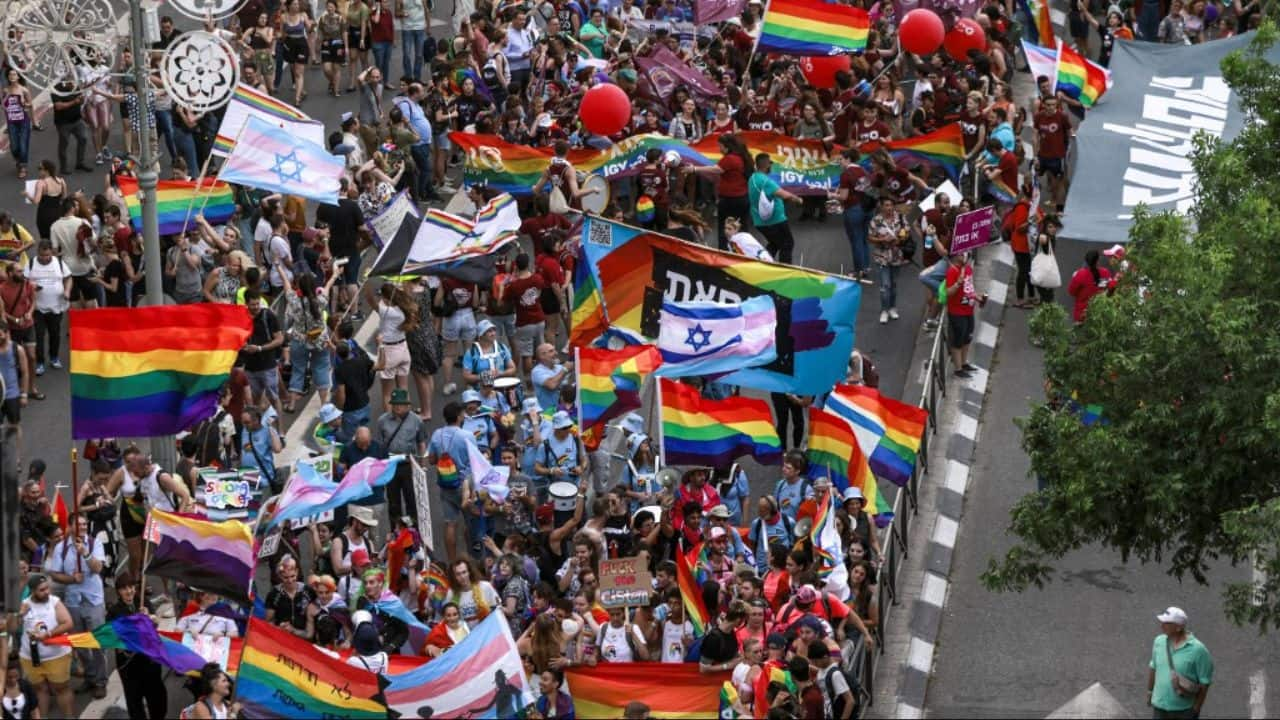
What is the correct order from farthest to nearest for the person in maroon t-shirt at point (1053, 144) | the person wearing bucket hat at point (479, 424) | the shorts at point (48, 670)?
the person in maroon t-shirt at point (1053, 144) → the person wearing bucket hat at point (479, 424) → the shorts at point (48, 670)

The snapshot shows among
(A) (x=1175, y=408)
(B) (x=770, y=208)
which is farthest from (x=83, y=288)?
(A) (x=1175, y=408)

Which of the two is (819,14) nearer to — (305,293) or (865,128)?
(865,128)

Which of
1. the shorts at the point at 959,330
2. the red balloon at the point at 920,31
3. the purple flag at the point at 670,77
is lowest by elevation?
the shorts at the point at 959,330

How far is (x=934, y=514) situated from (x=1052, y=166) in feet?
24.1

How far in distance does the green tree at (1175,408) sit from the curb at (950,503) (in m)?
2.08

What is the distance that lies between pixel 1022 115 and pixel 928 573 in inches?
395

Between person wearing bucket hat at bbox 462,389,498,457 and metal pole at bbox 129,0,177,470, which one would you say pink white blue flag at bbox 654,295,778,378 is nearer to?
person wearing bucket hat at bbox 462,389,498,457

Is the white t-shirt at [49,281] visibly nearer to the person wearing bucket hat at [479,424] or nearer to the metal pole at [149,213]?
the metal pole at [149,213]

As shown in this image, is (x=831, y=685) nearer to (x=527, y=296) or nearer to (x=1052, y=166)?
(x=527, y=296)

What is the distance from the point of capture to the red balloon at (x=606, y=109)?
108 feet

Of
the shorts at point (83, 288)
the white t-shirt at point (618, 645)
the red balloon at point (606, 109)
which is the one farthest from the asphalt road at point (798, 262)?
the white t-shirt at point (618, 645)

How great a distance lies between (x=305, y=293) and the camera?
28.6 metres

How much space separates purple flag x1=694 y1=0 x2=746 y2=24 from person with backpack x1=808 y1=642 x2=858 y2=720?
51.1 ft

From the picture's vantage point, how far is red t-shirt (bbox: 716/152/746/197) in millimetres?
31719
